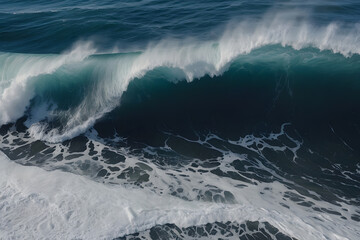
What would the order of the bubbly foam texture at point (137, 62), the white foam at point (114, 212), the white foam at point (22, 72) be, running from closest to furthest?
the white foam at point (114, 212)
the bubbly foam texture at point (137, 62)
the white foam at point (22, 72)

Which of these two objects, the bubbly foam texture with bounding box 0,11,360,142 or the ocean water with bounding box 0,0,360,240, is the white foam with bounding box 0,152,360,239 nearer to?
the ocean water with bounding box 0,0,360,240

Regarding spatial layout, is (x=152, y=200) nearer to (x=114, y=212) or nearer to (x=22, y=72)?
(x=114, y=212)

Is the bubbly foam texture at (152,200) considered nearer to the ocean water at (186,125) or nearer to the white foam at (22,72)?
the ocean water at (186,125)

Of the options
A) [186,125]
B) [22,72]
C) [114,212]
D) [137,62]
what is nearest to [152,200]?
[114,212]

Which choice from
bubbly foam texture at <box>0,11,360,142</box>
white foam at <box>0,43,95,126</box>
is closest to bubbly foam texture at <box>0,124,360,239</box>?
bubbly foam texture at <box>0,11,360,142</box>

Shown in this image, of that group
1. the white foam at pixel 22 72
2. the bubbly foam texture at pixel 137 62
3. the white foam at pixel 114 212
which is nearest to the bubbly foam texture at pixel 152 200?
the white foam at pixel 114 212
